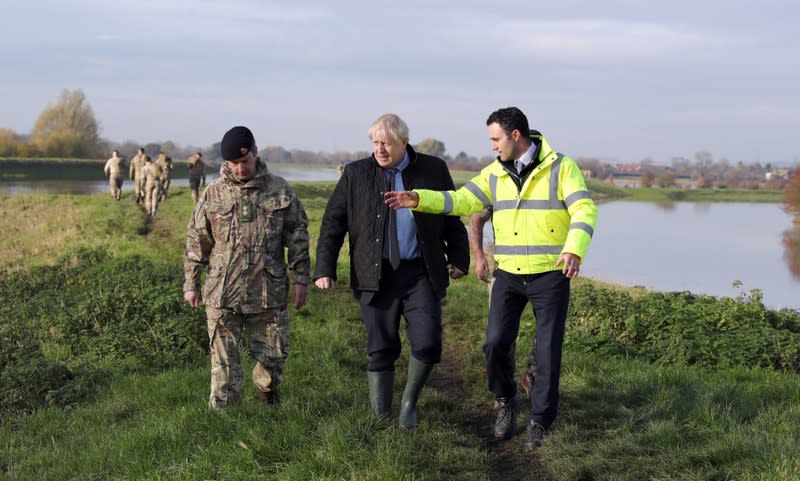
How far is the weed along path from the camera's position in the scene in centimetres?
482

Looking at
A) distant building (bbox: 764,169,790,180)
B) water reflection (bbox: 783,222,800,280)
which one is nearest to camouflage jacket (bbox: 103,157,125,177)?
water reflection (bbox: 783,222,800,280)

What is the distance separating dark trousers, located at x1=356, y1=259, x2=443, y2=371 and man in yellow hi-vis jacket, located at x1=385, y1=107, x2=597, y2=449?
44cm

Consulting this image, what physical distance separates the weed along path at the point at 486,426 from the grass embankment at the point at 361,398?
2cm

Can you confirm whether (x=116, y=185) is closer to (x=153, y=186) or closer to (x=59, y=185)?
(x=153, y=186)

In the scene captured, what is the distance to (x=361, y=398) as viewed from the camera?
5855 millimetres

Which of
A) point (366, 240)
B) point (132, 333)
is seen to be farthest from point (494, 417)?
point (132, 333)

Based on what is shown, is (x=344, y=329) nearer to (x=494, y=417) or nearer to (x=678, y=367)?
(x=494, y=417)

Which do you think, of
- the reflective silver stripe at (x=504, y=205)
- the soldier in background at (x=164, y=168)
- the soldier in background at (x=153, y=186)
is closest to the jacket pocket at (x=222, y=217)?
the reflective silver stripe at (x=504, y=205)

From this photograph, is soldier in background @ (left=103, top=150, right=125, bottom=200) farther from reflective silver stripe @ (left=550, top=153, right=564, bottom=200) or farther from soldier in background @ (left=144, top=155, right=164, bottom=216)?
reflective silver stripe @ (left=550, top=153, right=564, bottom=200)

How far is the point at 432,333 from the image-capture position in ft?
17.3

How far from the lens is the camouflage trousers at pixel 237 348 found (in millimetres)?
5387

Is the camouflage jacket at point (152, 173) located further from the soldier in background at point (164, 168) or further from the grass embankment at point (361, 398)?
the grass embankment at point (361, 398)

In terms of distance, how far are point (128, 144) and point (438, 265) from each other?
105 meters

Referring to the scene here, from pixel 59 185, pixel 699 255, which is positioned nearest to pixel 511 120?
pixel 699 255
